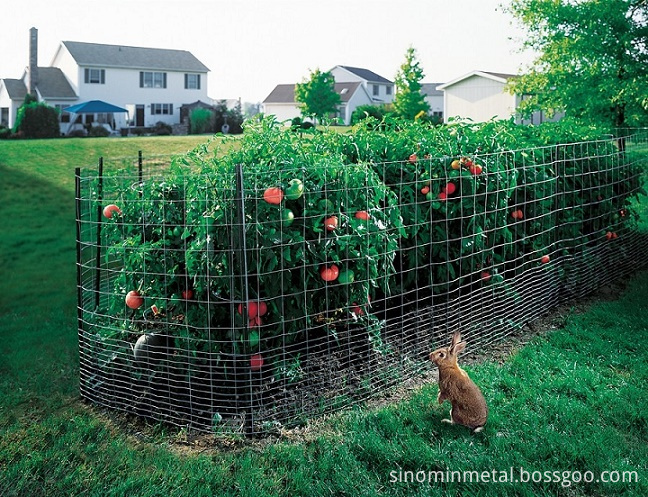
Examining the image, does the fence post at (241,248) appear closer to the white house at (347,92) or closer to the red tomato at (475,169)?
the red tomato at (475,169)

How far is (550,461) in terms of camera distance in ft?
11.6

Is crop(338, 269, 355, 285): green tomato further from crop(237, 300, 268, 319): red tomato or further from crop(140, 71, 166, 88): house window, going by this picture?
crop(140, 71, 166, 88): house window

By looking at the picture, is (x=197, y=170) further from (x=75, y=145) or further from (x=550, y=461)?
(x=75, y=145)

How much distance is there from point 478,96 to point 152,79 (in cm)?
1880

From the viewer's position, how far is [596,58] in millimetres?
15094

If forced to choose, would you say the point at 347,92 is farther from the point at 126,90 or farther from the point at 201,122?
the point at 126,90

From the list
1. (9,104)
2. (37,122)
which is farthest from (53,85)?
(37,122)

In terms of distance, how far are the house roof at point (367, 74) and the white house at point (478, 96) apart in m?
19.1

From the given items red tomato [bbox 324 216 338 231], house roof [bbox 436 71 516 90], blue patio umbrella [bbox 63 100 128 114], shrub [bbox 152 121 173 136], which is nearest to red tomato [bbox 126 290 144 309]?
red tomato [bbox 324 216 338 231]

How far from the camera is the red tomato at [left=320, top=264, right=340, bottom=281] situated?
4055 mm

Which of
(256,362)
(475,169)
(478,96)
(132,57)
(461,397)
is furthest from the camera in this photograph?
(132,57)

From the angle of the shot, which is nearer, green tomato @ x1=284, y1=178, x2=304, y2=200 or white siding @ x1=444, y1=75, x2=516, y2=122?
green tomato @ x1=284, y1=178, x2=304, y2=200

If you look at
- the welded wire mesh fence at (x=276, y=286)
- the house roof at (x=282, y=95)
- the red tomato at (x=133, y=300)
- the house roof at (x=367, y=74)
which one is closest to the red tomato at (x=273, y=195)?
the welded wire mesh fence at (x=276, y=286)

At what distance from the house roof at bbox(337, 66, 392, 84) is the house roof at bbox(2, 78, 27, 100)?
2345 centimetres
